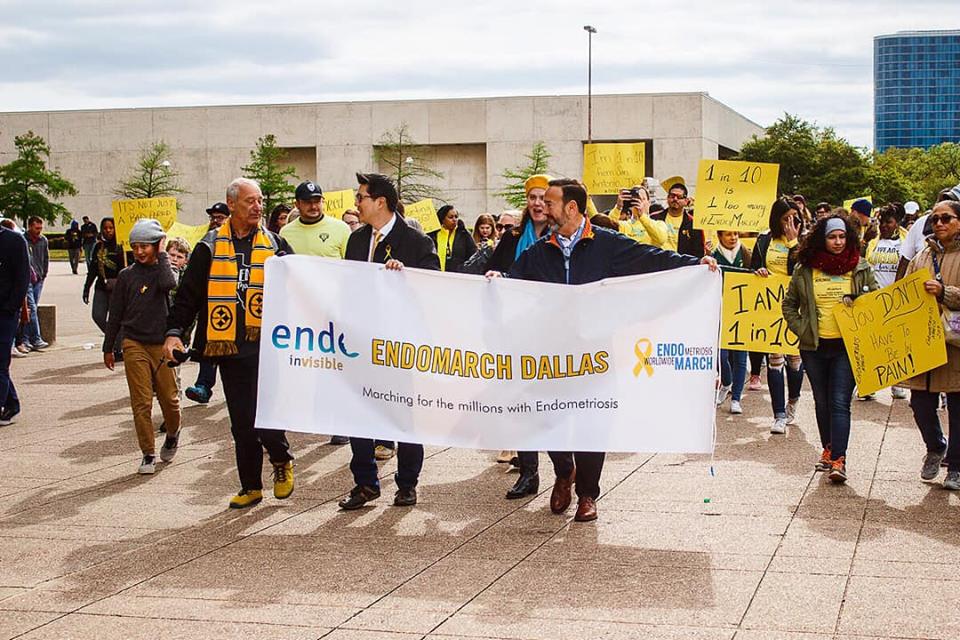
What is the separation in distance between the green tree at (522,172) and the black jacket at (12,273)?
56301mm

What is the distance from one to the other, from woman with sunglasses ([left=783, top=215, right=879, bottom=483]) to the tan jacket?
2.18ft

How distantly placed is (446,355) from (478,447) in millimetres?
559

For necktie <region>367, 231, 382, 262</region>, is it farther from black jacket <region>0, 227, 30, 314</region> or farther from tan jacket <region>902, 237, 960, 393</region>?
black jacket <region>0, 227, 30, 314</region>

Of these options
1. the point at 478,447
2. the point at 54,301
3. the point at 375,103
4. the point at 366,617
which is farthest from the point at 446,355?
the point at 375,103

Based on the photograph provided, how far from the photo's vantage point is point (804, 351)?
9312 mm

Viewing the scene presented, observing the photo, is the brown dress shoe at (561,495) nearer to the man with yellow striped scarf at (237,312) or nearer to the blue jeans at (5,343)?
the man with yellow striped scarf at (237,312)

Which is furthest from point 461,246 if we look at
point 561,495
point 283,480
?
point 561,495

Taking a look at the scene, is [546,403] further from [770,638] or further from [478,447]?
[770,638]

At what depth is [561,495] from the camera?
7.79 meters

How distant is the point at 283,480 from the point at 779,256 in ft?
19.2

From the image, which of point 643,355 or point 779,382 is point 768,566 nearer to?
point 643,355

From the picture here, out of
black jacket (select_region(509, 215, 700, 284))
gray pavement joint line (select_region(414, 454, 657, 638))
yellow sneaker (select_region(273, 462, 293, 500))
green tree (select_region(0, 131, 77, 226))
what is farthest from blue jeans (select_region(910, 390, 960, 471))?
green tree (select_region(0, 131, 77, 226))

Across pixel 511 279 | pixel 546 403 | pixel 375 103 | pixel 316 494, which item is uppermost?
pixel 375 103

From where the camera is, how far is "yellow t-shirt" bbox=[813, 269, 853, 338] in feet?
29.9
